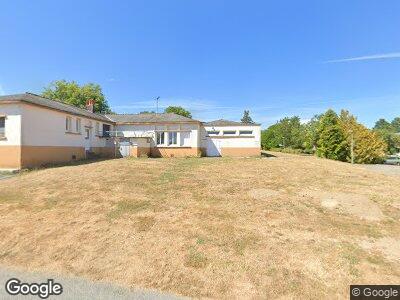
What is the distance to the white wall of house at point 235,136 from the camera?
104ft

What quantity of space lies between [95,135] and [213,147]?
516 inches

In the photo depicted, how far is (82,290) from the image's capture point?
4664 mm

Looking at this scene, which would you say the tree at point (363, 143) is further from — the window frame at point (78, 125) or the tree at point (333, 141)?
the window frame at point (78, 125)


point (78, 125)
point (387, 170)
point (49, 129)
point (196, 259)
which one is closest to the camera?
point (196, 259)

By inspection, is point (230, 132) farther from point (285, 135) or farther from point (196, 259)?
point (285, 135)

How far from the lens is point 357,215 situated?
8508mm

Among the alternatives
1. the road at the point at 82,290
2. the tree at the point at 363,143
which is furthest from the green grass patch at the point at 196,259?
the tree at the point at 363,143

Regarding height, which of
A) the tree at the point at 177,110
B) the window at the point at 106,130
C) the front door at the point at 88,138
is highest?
the tree at the point at 177,110

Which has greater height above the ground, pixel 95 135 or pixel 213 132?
pixel 213 132

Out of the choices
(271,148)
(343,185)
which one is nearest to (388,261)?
(343,185)

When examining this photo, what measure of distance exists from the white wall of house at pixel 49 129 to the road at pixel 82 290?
563 inches

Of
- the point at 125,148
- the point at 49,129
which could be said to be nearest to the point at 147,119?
the point at 125,148

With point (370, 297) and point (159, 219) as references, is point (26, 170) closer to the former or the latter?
point (159, 219)

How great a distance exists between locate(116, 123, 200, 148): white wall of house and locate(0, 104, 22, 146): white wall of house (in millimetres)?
13313
